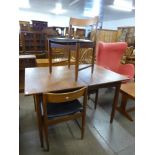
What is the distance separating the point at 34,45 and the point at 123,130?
2.75 meters

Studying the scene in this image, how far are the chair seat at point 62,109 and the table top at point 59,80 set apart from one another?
0.88ft

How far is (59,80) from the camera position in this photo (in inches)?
58.6

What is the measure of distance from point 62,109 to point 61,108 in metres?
0.02

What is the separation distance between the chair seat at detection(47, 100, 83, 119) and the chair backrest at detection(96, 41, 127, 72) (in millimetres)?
1402

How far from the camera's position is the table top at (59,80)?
1.29 metres

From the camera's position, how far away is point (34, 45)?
3.39 m

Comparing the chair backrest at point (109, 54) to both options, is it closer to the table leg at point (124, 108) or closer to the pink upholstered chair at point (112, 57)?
the pink upholstered chair at point (112, 57)

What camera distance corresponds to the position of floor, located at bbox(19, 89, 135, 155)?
1.52 metres

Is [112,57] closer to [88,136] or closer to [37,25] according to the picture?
[88,136]

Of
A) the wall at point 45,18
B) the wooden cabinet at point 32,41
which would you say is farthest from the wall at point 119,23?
the wooden cabinet at point 32,41

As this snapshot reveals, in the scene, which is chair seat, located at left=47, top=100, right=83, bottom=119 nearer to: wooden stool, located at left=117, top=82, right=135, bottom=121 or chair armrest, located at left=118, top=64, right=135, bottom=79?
wooden stool, located at left=117, top=82, right=135, bottom=121

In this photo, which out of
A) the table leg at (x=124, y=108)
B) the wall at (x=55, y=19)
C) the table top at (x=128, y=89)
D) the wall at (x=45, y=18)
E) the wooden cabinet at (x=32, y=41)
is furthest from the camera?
the wall at (x=45, y=18)

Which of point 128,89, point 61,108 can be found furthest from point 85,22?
point 61,108
